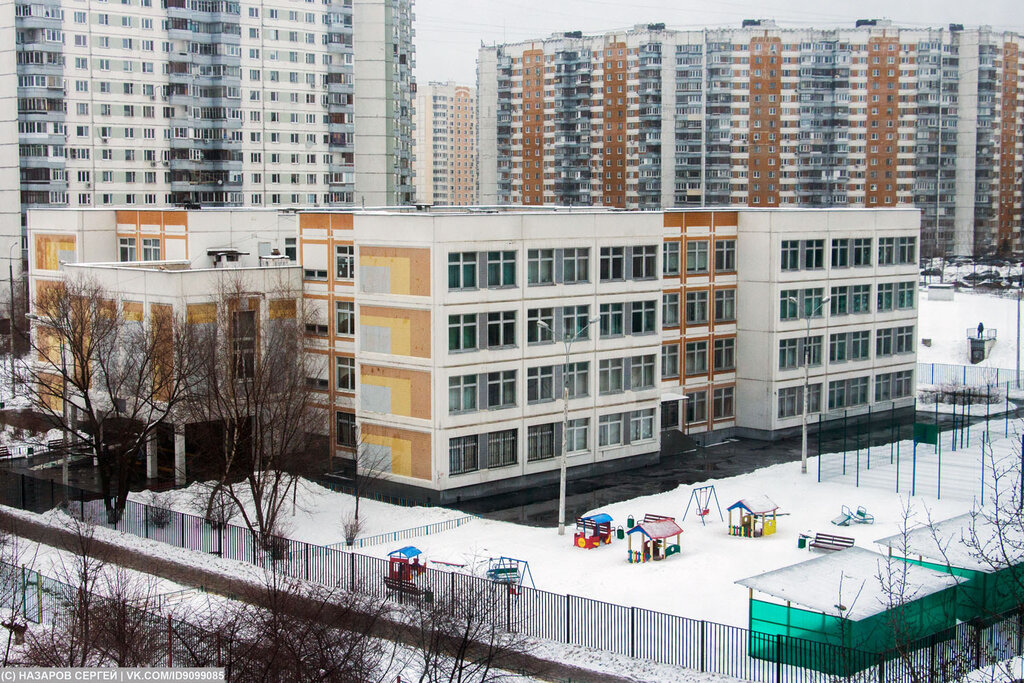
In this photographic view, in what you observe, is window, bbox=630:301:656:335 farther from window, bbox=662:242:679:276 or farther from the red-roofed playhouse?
the red-roofed playhouse

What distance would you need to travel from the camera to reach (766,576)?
25.8m

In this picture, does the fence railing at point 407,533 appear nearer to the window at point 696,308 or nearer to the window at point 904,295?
the window at point 696,308

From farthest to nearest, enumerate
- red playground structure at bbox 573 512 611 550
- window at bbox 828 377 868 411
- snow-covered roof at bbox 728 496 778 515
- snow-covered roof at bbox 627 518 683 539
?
window at bbox 828 377 868 411, snow-covered roof at bbox 728 496 778 515, red playground structure at bbox 573 512 611 550, snow-covered roof at bbox 627 518 683 539

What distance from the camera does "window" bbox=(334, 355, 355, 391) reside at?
158ft

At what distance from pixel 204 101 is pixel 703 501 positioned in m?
65.2

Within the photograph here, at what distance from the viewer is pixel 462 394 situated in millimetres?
42938

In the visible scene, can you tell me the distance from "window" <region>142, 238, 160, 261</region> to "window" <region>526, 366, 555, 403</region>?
1959 cm

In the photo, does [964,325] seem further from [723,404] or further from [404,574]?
A: [404,574]

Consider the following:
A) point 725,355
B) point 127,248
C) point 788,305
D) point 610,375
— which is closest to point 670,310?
point 725,355

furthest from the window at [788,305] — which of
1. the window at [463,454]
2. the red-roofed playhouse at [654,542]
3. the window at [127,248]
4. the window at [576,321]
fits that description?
the window at [127,248]

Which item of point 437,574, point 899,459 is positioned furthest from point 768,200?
point 437,574

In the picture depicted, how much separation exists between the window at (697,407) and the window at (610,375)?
7.08 metres

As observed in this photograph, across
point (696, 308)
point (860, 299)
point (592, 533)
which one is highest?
point (860, 299)

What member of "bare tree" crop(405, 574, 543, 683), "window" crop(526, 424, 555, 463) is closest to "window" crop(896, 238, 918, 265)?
"window" crop(526, 424, 555, 463)
